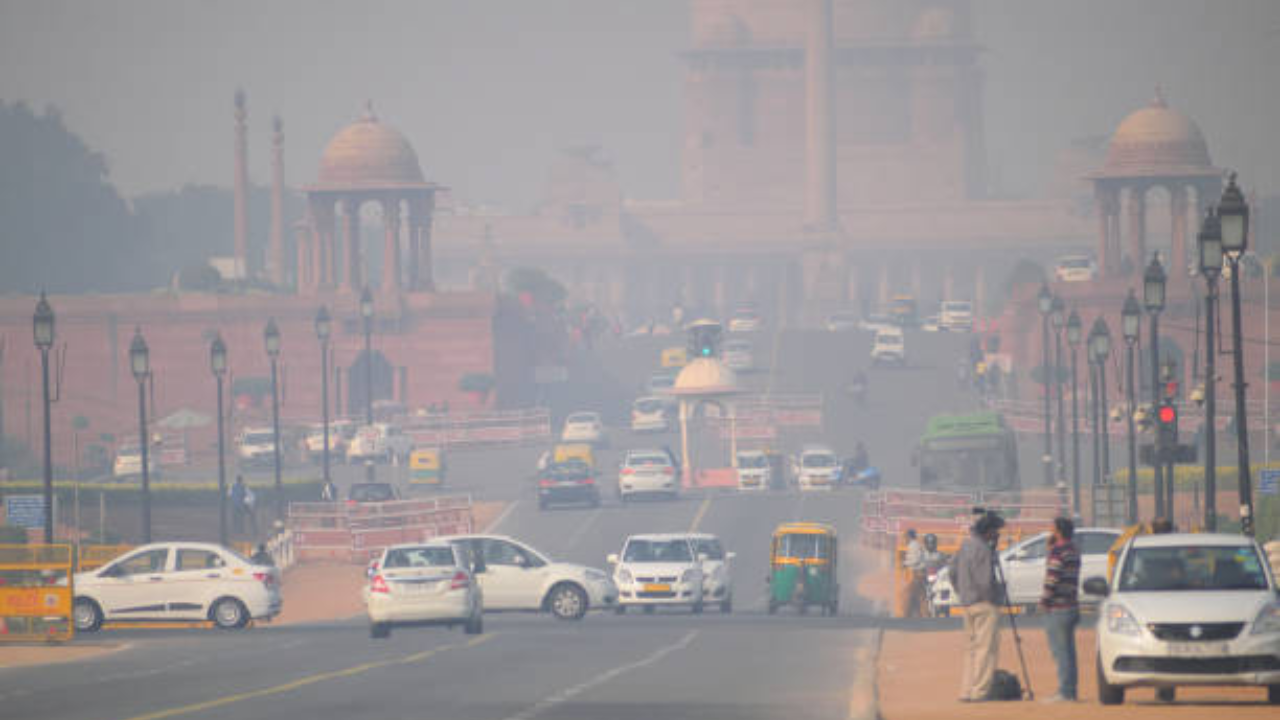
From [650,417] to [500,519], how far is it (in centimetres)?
2939

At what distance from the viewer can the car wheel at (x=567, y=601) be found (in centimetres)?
3650

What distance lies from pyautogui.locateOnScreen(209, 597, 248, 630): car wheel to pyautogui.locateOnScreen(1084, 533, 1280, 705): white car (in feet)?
59.8

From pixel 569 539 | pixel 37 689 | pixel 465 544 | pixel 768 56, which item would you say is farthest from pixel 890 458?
pixel 768 56

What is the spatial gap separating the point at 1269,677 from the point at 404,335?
296ft

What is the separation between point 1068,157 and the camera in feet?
640

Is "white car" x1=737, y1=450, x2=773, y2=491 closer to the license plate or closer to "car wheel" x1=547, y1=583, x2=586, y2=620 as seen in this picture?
"car wheel" x1=547, y1=583, x2=586, y2=620

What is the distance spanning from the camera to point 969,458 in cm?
6303

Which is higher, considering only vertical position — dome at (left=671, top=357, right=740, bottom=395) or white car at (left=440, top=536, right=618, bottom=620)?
dome at (left=671, top=357, right=740, bottom=395)

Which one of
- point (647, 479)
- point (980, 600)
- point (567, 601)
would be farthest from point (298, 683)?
point (647, 479)

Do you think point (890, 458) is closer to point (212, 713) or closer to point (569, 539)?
point (569, 539)

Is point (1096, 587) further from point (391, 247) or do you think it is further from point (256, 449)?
point (391, 247)

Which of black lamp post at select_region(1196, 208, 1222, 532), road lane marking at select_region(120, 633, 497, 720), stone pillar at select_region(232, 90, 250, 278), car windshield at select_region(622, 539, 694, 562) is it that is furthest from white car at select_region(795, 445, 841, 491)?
stone pillar at select_region(232, 90, 250, 278)

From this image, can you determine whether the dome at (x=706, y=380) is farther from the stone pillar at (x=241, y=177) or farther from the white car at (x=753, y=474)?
the stone pillar at (x=241, y=177)

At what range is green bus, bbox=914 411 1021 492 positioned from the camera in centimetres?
6266
